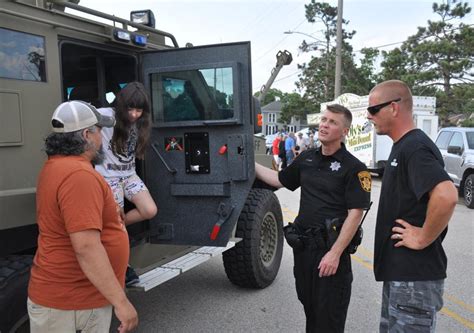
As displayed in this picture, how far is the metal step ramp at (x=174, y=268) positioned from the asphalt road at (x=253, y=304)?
0.59m

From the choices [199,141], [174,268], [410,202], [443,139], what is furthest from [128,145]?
[443,139]

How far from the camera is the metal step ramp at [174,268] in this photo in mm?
3421

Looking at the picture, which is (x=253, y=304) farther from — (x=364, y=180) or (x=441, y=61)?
(x=441, y=61)

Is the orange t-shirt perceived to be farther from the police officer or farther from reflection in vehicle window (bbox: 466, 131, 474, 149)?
reflection in vehicle window (bbox: 466, 131, 474, 149)

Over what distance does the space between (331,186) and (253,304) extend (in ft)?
6.90

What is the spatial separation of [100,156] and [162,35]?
2.38 m

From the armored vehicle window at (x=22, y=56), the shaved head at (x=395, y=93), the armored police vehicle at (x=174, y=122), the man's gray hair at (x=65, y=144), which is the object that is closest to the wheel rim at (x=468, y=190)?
the armored police vehicle at (x=174, y=122)

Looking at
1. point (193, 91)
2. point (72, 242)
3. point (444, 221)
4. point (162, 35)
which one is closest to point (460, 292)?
point (444, 221)

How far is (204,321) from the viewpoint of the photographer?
414 centimetres

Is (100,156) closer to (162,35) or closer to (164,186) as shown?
(164,186)

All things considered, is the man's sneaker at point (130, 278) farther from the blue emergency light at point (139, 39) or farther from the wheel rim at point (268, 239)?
the blue emergency light at point (139, 39)

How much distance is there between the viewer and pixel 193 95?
158 inches

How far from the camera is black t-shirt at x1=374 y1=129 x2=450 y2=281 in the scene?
223cm

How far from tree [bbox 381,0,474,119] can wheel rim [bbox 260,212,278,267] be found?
24.7 meters
